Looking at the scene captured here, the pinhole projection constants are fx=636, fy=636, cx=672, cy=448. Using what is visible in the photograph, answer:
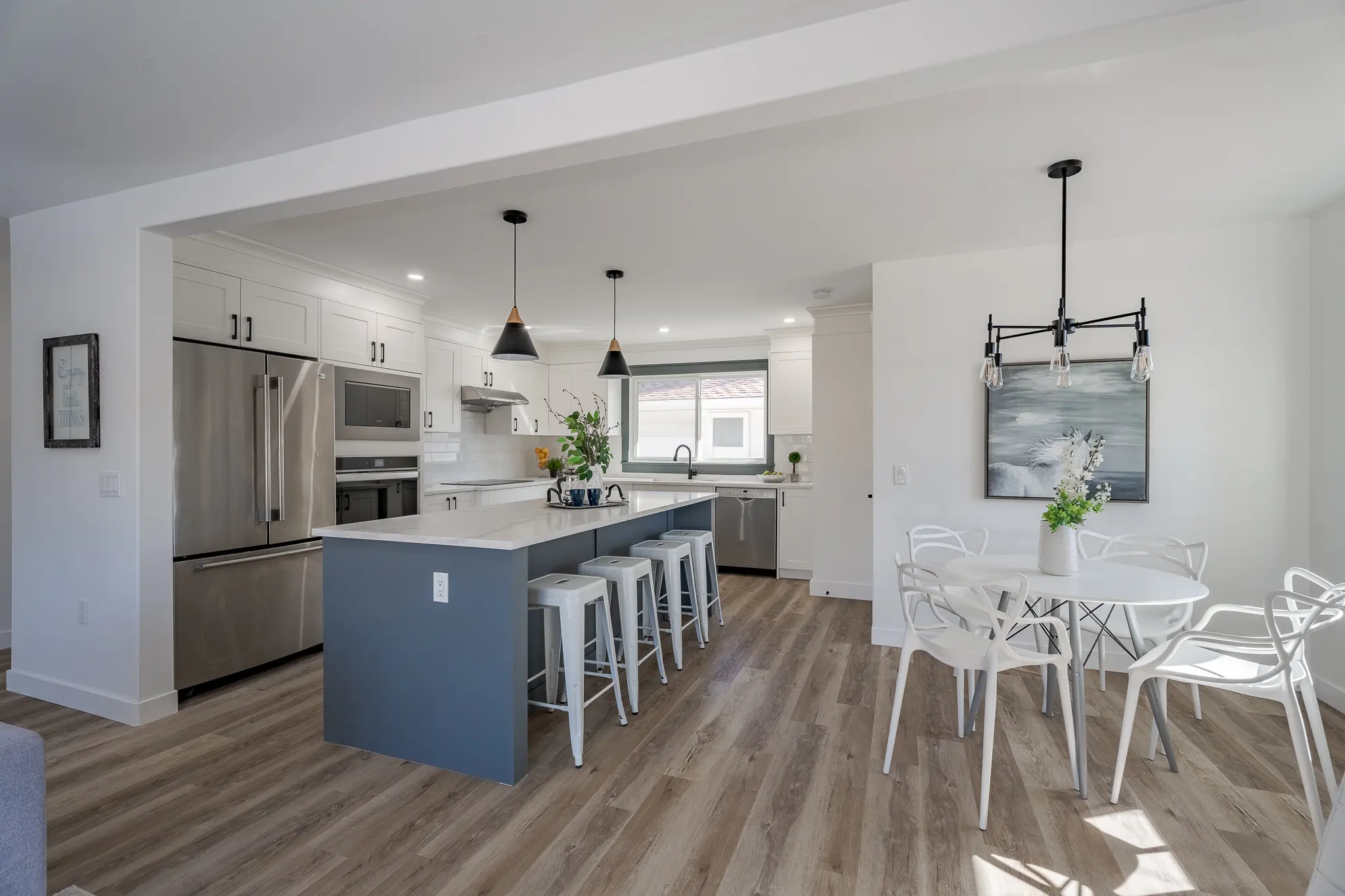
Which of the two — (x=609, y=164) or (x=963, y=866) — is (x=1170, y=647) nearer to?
(x=963, y=866)

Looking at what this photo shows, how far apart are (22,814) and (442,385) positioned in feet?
14.5

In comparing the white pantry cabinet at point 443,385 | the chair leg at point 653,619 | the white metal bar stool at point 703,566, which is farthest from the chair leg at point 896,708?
the white pantry cabinet at point 443,385

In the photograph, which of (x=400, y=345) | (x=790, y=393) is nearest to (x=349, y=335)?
(x=400, y=345)

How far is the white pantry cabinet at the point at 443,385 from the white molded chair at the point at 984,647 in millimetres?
4095

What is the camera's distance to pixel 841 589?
17.1 feet

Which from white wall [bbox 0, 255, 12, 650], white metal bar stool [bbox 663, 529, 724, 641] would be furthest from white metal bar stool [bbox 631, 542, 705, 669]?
white wall [bbox 0, 255, 12, 650]

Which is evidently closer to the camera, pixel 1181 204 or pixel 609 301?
pixel 1181 204

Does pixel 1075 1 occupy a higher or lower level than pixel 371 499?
higher

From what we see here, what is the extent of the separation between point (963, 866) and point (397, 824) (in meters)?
1.78

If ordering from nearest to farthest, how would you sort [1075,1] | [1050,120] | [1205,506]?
1. [1075,1]
2. [1050,120]
3. [1205,506]

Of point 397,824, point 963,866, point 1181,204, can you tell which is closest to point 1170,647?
point 963,866

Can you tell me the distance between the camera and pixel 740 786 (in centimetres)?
234

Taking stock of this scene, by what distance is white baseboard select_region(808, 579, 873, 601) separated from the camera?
5.14m

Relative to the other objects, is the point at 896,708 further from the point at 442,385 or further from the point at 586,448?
the point at 442,385
